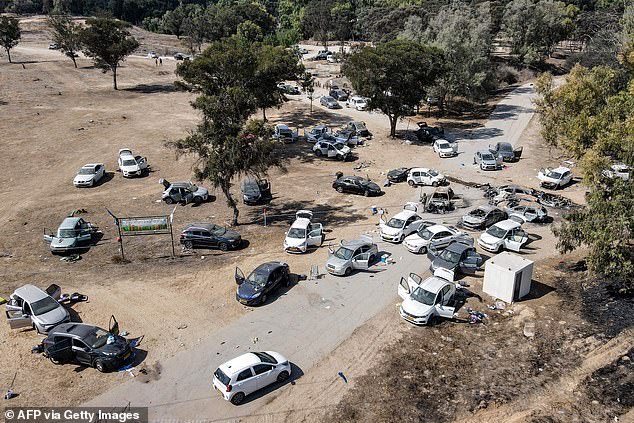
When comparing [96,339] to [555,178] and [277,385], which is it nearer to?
[277,385]

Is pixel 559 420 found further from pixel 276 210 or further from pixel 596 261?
pixel 276 210

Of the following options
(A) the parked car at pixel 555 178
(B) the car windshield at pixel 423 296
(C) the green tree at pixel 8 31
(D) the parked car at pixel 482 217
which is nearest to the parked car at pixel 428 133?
(A) the parked car at pixel 555 178

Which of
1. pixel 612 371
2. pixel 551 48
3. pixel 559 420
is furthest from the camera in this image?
pixel 551 48

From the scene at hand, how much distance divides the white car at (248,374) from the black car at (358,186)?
2079 centimetres

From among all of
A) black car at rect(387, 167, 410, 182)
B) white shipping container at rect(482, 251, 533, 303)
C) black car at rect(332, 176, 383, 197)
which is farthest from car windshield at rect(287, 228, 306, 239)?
black car at rect(387, 167, 410, 182)

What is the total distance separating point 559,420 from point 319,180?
27883mm

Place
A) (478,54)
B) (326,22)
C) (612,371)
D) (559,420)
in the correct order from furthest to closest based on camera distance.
Answer: (326,22) → (478,54) → (612,371) → (559,420)

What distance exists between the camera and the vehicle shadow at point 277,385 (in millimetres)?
17000

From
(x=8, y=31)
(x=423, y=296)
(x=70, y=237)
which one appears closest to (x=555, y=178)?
(x=423, y=296)

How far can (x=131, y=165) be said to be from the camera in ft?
136

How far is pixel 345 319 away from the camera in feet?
70.6

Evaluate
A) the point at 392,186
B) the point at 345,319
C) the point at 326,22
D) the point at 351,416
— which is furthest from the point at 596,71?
the point at 326,22

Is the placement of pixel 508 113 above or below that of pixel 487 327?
above

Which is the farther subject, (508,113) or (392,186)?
(508,113)
